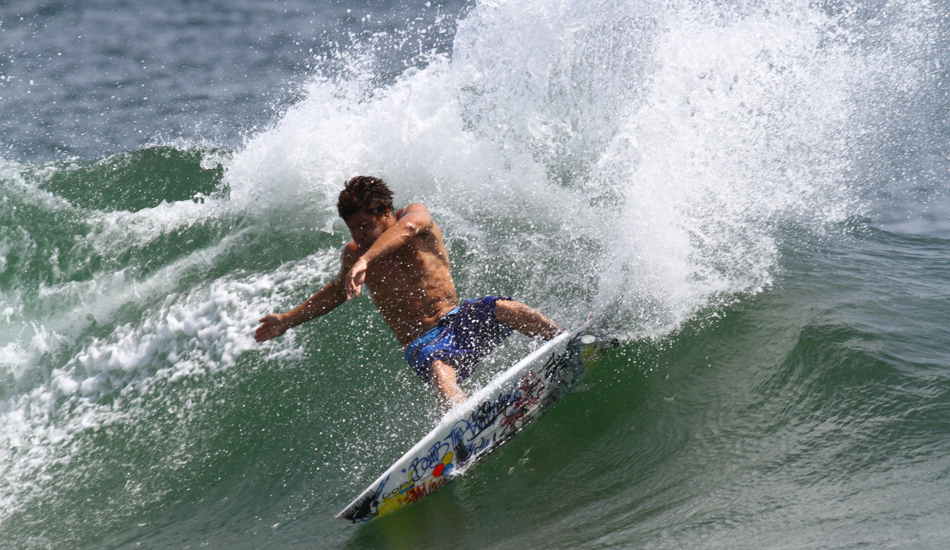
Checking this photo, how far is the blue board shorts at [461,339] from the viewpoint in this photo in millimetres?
4516

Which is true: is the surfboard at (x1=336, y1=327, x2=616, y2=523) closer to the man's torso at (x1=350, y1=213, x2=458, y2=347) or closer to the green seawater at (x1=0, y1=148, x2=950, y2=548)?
the green seawater at (x1=0, y1=148, x2=950, y2=548)

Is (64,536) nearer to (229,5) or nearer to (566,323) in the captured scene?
(566,323)

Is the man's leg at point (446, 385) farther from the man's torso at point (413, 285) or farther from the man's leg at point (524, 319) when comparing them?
the man's leg at point (524, 319)

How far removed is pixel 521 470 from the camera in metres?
4.36

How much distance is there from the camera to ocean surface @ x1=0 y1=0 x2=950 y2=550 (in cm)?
405

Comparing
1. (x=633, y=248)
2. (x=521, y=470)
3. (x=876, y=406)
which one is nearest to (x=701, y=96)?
(x=633, y=248)

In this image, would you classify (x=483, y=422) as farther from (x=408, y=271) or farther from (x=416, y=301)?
(x=408, y=271)

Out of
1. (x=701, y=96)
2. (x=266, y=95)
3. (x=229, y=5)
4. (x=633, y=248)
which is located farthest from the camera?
(x=229, y=5)

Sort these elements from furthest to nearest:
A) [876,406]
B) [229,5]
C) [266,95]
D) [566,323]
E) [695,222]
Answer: [229,5] < [266,95] < [695,222] < [566,323] < [876,406]

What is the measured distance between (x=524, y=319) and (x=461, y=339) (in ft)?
1.32

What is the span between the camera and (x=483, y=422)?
4.33m

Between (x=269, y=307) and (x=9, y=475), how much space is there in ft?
7.22

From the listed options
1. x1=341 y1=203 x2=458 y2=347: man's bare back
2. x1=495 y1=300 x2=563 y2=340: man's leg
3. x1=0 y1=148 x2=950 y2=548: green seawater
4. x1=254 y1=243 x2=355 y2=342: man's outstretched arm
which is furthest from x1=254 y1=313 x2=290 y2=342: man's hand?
x1=495 y1=300 x2=563 y2=340: man's leg

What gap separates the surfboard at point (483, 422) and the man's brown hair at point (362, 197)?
1228 millimetres
